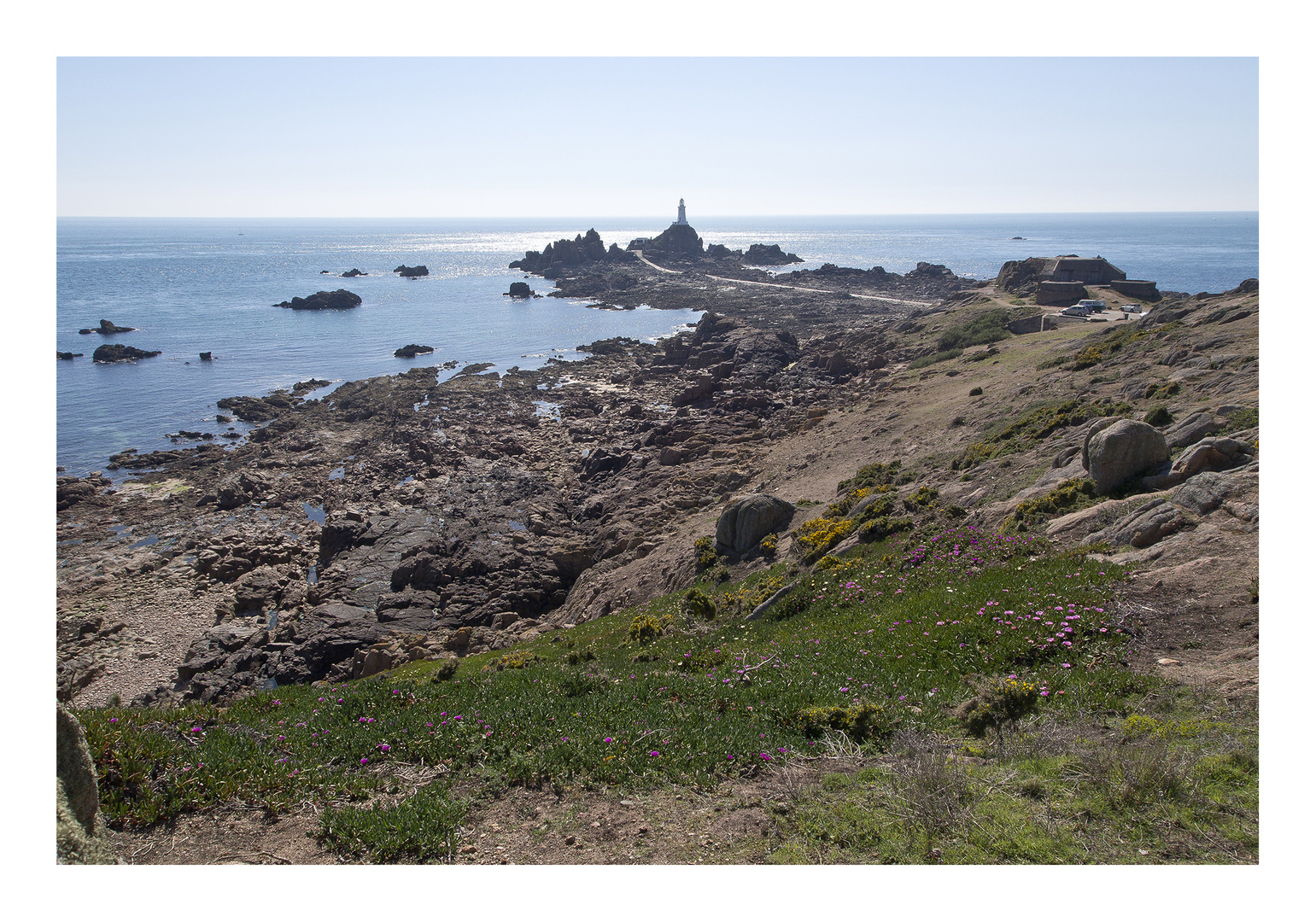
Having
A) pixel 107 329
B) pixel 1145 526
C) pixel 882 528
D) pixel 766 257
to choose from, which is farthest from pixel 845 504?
pixel 766 257

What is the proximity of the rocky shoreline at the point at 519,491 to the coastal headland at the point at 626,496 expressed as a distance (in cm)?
12

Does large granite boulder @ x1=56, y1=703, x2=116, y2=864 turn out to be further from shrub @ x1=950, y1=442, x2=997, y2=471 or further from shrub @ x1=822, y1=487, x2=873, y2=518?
shrub @ x1=950, y1=442, x2=997, y2=471

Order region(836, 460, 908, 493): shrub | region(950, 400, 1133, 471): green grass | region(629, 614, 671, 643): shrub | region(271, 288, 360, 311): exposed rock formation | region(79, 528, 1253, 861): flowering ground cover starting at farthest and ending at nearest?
region(271, 288, 360, 311): exposed rock formation, region(836, 460, 908, 493): shrub, region(950, 400, 1133, 471): green grass, region(629, 614, 671, 643): shrub, region(79, 528, 1253, 861): flowering ground cover

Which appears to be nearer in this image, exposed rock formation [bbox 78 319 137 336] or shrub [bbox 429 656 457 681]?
shrub [bbox 429 656 457 681]

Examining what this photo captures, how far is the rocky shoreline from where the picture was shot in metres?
18.6

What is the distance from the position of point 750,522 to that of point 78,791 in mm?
16670

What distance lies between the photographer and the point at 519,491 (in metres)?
32.3

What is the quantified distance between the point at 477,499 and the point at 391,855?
84.2 ft

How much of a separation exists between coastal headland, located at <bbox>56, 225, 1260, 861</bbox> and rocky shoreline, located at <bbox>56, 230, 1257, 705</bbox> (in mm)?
122

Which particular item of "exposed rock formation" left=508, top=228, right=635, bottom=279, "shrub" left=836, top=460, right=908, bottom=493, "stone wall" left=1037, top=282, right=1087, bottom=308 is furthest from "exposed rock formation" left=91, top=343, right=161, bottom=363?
"stone wall" left=1037, top=282, right=1087, bottom=308

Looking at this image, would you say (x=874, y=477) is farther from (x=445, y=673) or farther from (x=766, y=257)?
(x=766, y=257)

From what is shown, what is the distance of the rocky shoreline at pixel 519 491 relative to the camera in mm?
18609

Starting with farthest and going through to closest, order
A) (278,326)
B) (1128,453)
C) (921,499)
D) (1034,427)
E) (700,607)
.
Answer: (278,326) < (1034,427) < (921,499) < (700,607) < (1128,453)
